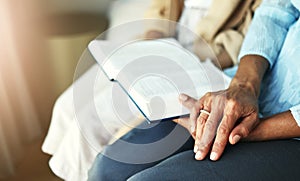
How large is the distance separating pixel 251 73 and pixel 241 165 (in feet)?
0.86

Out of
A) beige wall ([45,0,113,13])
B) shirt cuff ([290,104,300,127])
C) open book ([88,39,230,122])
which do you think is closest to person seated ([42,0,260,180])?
open book ([88,39,230,122])

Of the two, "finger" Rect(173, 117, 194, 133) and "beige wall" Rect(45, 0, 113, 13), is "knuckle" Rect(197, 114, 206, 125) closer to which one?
"finger" Rect(173, 117, 194, 133)

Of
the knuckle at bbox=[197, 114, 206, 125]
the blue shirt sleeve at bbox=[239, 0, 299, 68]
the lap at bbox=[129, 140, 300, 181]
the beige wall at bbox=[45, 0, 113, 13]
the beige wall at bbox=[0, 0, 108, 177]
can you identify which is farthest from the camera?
the beige wall at bbox=[45, 0, 113, 13]

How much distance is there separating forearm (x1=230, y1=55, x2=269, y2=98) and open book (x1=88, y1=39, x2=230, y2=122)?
1.9 inches

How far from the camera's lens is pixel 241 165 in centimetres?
69

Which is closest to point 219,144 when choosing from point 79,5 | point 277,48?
point 277,48

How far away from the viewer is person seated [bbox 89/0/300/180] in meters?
0.70

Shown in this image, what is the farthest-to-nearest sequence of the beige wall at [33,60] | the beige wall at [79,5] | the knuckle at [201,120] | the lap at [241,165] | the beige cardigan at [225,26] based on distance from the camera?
the beige wall at [79,5]
the beige wall at [33,60]
the beige cardigan at [225,26]
the knuckle at [201,120]
the lap at [241,165]

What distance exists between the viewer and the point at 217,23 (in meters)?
1.12

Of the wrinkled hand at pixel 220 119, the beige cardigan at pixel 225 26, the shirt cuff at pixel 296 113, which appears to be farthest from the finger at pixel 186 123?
the beige cardigan at pixel 225 26

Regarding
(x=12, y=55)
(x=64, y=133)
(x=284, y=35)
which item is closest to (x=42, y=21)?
(x=12, y=55)

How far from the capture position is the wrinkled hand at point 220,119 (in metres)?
0.73

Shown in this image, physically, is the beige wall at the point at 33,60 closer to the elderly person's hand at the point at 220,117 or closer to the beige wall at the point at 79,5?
the beige wall at the point at 79,5

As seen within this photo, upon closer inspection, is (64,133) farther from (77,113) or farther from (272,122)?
(272,122)
